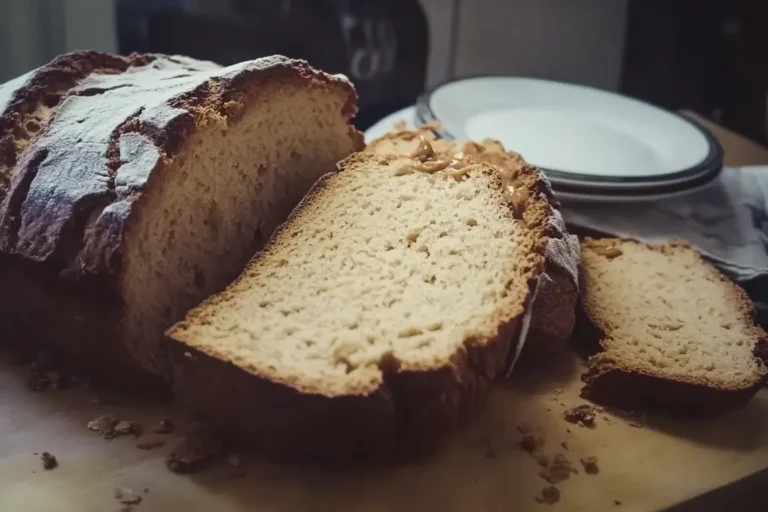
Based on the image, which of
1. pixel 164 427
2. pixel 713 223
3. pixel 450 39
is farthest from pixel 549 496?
pixel 450 39

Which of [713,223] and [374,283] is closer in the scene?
[374,283]

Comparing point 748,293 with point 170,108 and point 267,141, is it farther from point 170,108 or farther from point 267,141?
point 170,108

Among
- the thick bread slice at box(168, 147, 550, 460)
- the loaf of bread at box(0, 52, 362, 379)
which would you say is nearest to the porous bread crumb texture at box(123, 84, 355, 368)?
the loaf of bread at box(0, 52, 362, 379)

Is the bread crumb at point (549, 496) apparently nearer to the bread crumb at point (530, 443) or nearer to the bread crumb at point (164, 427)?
the bread crumb at point (530, 443)

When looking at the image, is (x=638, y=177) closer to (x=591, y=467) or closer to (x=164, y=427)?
(x=591, y=467)

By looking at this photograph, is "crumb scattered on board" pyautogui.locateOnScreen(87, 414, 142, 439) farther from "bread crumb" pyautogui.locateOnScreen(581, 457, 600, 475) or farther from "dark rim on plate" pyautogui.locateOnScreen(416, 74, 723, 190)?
"dark rim on plate" pyautogui.locateOnScreen(416, 74, 723, 190)

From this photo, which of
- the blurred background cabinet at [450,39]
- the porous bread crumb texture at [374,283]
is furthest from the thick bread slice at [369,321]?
the blurred background cabinet at [450,39]

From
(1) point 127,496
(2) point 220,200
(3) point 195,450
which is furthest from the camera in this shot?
(2) point 220,200

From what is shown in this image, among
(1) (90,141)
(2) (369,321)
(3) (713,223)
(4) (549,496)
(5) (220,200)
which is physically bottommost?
(4) (549,496)
